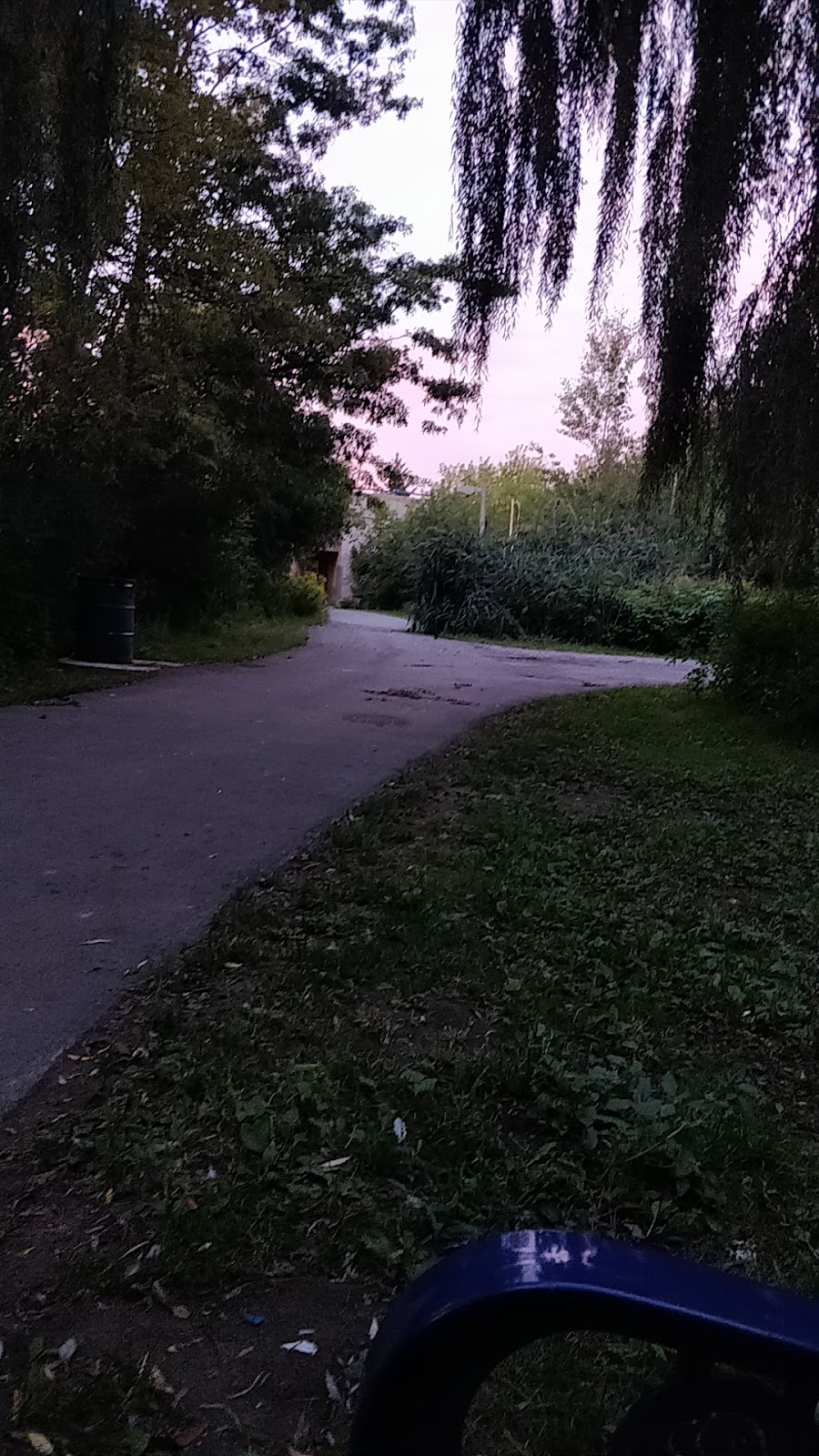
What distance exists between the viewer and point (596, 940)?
4.04 m

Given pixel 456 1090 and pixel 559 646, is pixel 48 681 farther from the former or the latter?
pixel 559 646

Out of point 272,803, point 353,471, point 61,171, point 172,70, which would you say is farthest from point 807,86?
point 353,471

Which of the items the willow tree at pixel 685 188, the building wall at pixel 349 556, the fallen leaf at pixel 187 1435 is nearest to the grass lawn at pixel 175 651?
the willow tree at pixel 685 188

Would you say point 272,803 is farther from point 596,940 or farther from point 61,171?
point 61,171

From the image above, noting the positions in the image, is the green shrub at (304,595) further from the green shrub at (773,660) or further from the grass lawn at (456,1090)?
the grass lawn at (456,1090)

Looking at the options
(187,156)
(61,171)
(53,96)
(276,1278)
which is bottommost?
(276,1278)

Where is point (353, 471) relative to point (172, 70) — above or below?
below

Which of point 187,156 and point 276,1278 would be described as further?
point 187,156

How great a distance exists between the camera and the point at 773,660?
33.9 feet

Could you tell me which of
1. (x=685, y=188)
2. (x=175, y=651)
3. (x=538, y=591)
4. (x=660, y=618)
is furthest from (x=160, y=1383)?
(x=538, y=591)

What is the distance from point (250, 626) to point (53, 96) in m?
16.4

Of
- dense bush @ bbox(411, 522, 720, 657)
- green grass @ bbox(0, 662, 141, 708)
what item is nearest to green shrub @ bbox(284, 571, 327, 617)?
dense bush @ bbox(411, 522, 720, 657)

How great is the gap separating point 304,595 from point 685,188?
69.2 feet

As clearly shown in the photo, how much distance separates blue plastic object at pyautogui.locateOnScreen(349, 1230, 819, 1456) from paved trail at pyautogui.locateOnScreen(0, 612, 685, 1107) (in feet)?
7.36
